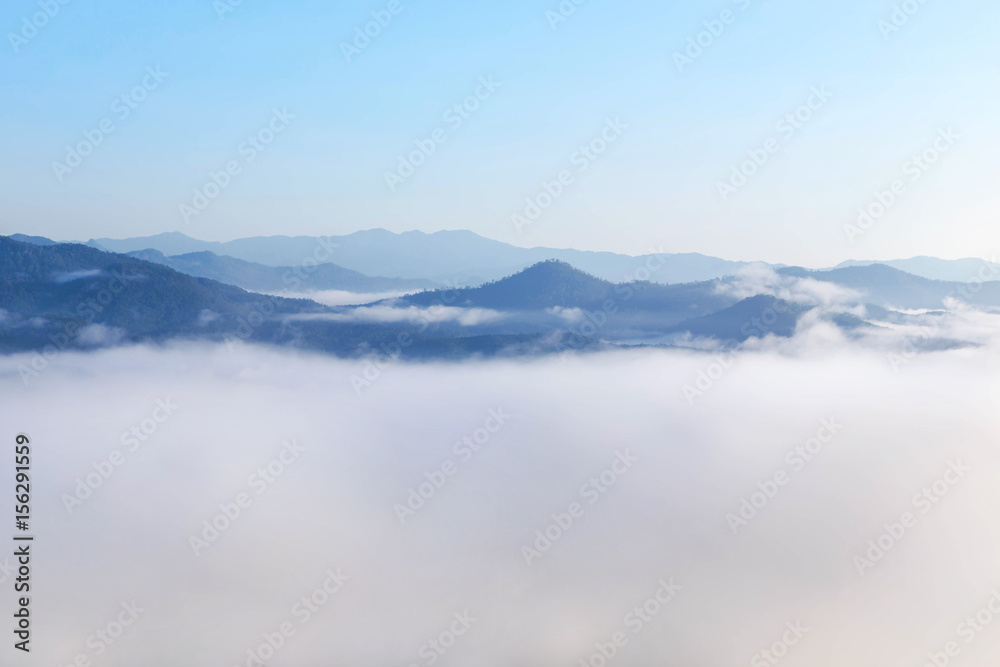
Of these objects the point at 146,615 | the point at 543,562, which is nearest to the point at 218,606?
the point at 146,615

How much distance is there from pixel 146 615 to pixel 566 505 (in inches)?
4030

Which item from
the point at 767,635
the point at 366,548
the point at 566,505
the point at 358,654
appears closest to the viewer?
the point at 358,654

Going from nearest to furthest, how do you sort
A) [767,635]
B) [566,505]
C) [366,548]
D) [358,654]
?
1. [358,654]
2. [767,635]
3. [366,548]
4. [566,505]

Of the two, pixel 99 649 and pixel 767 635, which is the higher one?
pixel 767 635

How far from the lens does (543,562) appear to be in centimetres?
17175

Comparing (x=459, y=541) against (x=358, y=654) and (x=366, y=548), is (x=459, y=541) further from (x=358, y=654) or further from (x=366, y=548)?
(x=358, y=654)
